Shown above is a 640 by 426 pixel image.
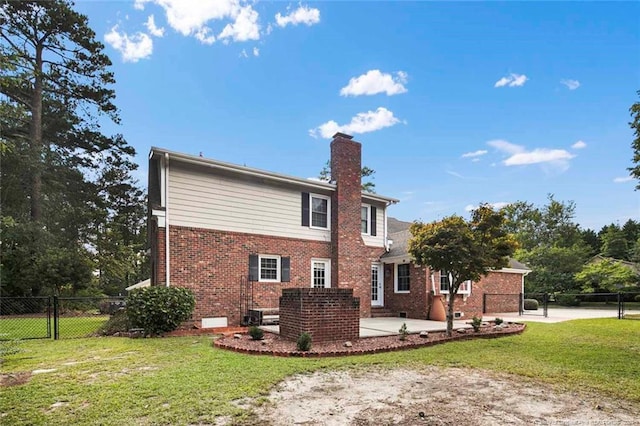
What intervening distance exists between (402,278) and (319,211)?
14.7ft

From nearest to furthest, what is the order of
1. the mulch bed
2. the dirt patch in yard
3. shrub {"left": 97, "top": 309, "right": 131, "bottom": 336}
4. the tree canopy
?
the dirt patch in yard, the mulch bed, the tree canopy, shrub {"left": 97, "top": 309, "right": 131, "bottom": 336}

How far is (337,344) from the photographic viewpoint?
8352 millimetres

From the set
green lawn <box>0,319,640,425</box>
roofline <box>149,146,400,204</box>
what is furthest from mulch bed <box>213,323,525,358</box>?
roofline <box>149,146,400,204</box>

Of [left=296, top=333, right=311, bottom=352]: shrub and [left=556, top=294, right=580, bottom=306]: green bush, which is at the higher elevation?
[left=296, top=333, right=311, bottom=352]: shrub

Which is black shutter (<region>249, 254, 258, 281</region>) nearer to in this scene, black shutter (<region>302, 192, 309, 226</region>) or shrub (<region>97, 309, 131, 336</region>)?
black shutter (<region>302, 192, 309, 226</region>)

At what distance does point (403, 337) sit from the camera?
8.95 meters

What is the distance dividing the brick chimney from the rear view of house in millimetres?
39

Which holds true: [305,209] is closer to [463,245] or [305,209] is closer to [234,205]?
[234,205]

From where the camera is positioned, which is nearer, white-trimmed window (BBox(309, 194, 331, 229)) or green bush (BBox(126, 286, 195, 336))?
green bush (BBox(126, 286, 195, 336))

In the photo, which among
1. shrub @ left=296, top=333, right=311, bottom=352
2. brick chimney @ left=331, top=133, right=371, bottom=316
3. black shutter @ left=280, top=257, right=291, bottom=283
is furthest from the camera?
brick chimney @ left=331, top=133, right=371, bottom=316

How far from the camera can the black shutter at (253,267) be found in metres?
12.8

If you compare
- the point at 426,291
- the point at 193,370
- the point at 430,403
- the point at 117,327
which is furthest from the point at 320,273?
the point at 430,403

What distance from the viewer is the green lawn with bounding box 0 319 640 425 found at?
4.23 m

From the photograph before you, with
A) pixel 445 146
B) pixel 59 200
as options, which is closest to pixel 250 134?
pixel 445 146
